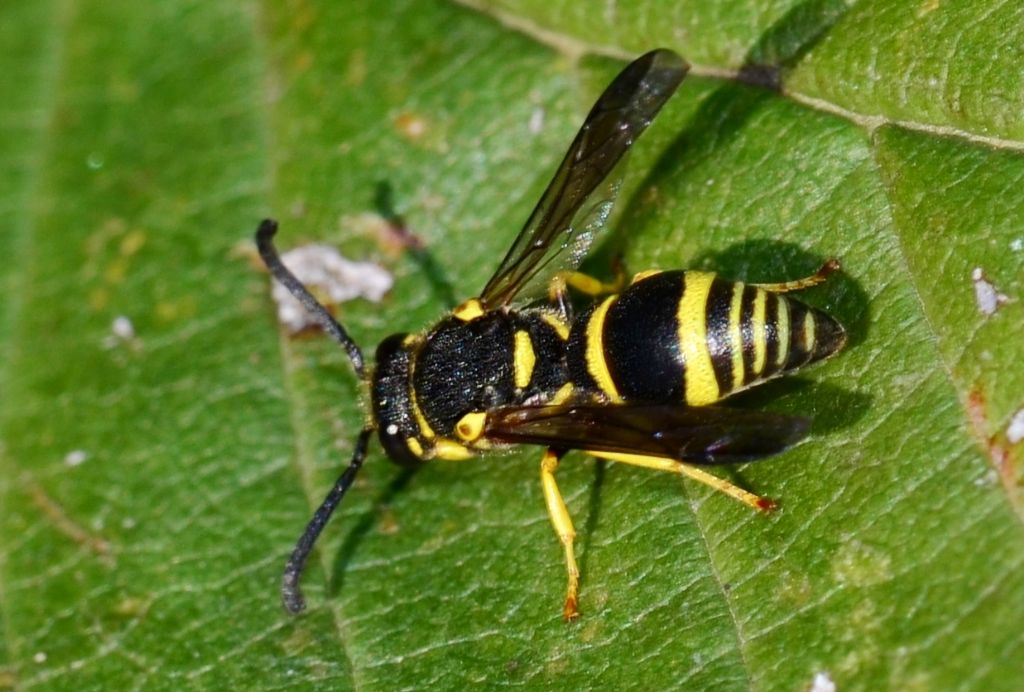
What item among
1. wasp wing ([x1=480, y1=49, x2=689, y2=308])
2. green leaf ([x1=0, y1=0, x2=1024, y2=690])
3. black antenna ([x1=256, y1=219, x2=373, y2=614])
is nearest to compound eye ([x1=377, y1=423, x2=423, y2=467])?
black antenna ([x1=256, y1=219, x2=373, y2=614])

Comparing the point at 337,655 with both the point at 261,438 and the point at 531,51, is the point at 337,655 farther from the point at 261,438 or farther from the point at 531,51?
the point at 531,51

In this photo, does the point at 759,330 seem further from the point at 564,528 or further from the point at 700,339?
the point at 564,528

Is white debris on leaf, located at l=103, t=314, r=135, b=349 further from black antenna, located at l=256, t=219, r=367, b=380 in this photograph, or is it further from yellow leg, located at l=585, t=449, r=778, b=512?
yellow leg, located at l=585, t=449, r=778, b=512

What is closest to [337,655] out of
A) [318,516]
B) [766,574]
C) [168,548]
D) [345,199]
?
[318,516]

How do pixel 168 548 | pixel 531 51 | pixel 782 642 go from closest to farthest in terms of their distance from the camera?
pixel 782 642 < pixel 168 548 < pixel 531 51

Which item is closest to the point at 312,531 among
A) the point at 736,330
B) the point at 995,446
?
the point at 736,330

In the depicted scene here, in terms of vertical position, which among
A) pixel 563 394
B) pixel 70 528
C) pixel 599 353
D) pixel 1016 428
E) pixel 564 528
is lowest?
pixel 70 528

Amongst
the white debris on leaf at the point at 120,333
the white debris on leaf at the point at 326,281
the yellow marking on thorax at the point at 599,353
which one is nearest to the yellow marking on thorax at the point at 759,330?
the yellow marking on thorax at the point at 599,353
